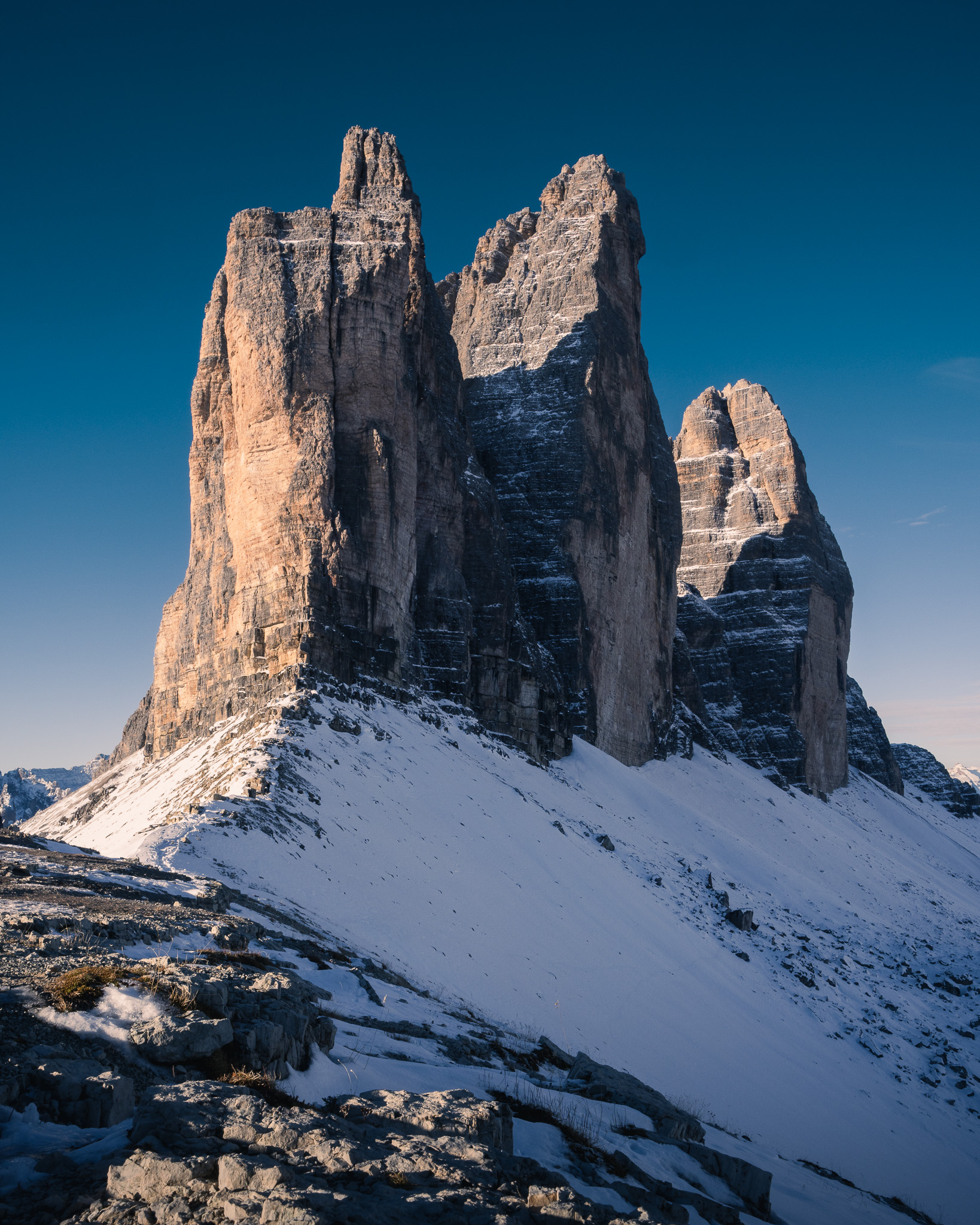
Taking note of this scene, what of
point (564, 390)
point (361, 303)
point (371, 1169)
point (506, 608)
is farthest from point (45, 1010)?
point (564, 390)

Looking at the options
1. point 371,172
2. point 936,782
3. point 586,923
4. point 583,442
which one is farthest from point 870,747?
point 586,923

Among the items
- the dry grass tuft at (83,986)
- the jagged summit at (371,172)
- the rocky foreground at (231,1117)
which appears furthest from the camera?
the jagged summit at (371,172)

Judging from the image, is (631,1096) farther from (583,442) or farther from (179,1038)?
(583,442)

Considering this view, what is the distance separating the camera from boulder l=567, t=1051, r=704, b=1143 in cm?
1039

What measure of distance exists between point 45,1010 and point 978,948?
47.8 meters

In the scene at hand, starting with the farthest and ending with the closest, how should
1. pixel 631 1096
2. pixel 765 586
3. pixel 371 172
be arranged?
pixel 765 586 < pixel 371 172 < pixel 631 1096

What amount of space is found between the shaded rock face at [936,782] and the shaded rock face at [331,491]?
83022 millimetres

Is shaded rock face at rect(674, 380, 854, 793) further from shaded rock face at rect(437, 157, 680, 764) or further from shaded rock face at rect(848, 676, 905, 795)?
shaded rock face at rect(437, 157, 680, 764)

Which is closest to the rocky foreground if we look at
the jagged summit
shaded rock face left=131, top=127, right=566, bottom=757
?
shaded rock face left=131, top=127, right=566, bottom=757

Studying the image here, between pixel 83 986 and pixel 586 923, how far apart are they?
20.8 meters

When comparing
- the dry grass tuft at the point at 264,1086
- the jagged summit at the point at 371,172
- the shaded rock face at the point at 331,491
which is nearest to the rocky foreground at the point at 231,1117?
the dry grass tuft at the point at 264,1086

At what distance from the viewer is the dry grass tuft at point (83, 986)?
7734 mm

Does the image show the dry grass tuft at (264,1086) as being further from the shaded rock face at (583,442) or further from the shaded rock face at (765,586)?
the shaded rock face at (765,586)

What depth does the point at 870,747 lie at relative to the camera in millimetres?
100875
